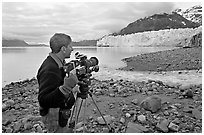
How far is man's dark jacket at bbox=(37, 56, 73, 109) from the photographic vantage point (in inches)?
92.8

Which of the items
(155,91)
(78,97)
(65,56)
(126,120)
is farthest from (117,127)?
(155,91)

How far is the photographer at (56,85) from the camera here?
2334 millimetres

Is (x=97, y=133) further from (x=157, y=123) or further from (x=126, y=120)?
(x=157, y=123)

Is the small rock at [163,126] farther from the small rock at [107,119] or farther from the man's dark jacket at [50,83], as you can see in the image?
the man's dark jacket at [50,83]

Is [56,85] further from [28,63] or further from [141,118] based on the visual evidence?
[28,63]

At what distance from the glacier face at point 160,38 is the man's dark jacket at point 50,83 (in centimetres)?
6965

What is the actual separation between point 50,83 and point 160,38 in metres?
94.6

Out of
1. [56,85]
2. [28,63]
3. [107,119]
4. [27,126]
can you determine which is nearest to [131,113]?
[107,119]

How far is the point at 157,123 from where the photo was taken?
4504 millimetres

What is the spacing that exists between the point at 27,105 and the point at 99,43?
12718 cm

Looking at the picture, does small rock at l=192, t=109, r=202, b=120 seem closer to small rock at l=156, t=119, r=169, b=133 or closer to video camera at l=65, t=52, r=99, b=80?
small rock at l=156, t=119, r=169, b=133

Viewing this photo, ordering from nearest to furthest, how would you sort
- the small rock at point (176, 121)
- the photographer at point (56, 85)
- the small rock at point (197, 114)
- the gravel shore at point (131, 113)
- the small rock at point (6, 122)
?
1. the photographer at point (56, 85)
2. the gravel shore at point (131, 113)
3. the small rock at point (176, 121)
4. the small rock at point (197, 114)
5. the small rock at point (6, 122)

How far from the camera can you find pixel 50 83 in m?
2.36

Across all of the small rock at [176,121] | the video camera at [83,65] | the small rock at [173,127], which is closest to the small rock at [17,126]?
the video camera at [83,65]
